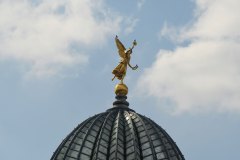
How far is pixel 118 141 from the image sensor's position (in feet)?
199

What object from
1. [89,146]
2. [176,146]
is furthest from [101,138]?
[176,146]

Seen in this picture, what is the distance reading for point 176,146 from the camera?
6341 cm

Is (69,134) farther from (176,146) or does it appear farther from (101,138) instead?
(176,146)

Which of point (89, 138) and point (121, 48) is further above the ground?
point (121, 48)

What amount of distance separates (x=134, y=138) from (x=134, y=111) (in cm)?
709

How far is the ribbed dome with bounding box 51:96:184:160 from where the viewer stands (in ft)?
195

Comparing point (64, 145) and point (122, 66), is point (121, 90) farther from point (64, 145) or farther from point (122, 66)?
point (64, 145)

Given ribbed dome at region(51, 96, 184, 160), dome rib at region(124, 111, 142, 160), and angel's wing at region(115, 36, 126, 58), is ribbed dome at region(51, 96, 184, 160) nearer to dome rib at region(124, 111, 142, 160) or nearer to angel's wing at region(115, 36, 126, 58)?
dome rib at region(124, 111, 142, 160)

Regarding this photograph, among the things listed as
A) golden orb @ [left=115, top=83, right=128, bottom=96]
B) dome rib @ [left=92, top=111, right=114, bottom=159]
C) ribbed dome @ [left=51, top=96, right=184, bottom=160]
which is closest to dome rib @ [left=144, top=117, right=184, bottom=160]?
ribbed dome @ [left=51, top=96, right=184, bottom=160]

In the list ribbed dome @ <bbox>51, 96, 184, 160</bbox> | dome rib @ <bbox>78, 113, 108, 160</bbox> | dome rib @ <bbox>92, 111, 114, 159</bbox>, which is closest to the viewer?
dome rib @ <bbox>92, 111, 114, 159</bbox>

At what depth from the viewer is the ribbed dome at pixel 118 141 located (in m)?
59.5

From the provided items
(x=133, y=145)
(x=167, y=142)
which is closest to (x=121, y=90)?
(x=167, y=142)

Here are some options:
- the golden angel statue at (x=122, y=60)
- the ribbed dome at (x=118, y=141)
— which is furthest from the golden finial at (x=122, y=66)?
the ribbed dome at (x=118, y=141)

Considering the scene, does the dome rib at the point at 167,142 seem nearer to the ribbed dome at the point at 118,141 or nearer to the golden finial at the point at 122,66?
the ribbed dome at the point at 118,141
